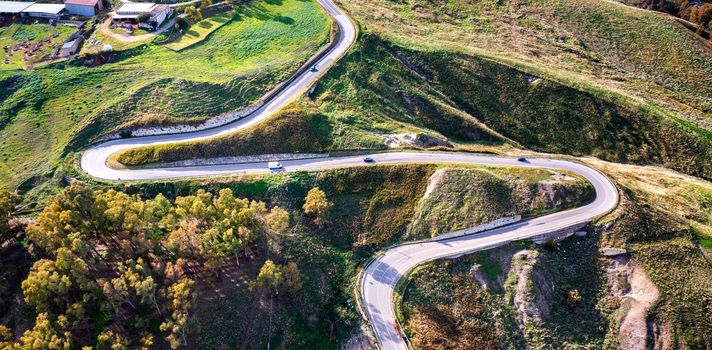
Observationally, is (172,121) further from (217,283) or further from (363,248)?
(363,248)

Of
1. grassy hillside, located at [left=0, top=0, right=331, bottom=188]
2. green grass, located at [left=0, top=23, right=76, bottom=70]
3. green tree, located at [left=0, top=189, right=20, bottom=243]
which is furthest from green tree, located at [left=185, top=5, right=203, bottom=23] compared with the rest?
green tree, located at [left=0, top=189, right=20, bottom=243]

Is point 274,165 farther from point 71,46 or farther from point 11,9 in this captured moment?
point 11,9

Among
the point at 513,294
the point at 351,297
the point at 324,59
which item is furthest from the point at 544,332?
the point at 324,59

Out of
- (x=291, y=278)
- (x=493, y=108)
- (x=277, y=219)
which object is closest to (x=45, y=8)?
(x=277, y=219)

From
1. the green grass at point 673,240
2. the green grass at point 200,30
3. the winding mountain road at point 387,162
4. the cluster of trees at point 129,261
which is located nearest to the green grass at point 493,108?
the winding mountain road at point 387,162

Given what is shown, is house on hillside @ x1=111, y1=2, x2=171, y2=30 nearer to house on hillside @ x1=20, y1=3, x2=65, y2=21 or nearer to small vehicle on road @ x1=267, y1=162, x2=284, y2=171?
house on hillside @ x1=20, y1=3, x2=65, y2=21

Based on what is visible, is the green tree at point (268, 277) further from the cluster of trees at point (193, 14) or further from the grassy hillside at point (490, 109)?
the cluster of trees at point (193, 14)

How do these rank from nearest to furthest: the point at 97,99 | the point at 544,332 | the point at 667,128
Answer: the point at 544,332 → the point at 97,99 → the point at 667,128
